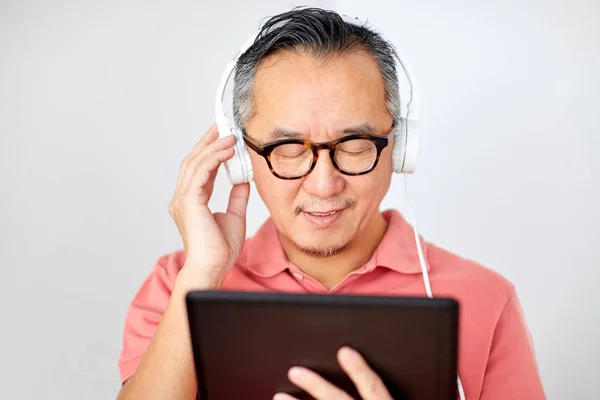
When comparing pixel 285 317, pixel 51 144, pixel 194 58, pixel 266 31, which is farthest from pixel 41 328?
pixel 285 317

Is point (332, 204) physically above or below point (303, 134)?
below

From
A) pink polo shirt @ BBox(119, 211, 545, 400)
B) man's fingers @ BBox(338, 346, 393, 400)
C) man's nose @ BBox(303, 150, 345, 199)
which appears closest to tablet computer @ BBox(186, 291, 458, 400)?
man's fingers @ BBox(338, 346, 393, 400)

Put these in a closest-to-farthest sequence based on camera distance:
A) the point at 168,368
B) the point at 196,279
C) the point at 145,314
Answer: the point at 168,368 < the point at 196,279 < the point at 145,314

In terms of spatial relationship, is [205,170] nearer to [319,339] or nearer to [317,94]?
[317,94]

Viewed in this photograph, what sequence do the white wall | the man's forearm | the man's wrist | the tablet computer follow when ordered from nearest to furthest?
the tablet computer
the man's forearm
the man's wrist
the white wall

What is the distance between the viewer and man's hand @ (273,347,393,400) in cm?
109

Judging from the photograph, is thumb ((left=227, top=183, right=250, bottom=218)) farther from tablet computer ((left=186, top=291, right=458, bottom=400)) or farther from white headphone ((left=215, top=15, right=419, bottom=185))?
tablet computer ((left=186, top=291, right=458, bottom=400))

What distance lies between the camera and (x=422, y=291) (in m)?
1.91

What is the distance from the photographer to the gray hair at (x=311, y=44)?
1.77 m

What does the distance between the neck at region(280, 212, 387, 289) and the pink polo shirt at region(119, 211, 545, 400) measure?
3 cm

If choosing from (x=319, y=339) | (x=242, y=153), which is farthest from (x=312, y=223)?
(x=319, y=339)

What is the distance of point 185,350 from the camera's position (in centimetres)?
157

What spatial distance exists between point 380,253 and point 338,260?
11cm

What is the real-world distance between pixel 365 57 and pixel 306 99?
0.20m
